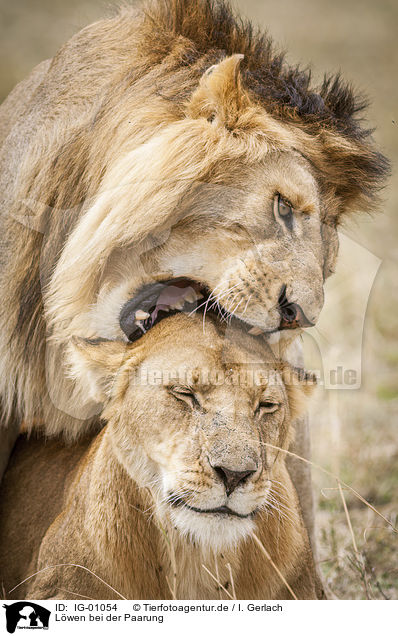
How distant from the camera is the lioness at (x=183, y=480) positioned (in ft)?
3.99

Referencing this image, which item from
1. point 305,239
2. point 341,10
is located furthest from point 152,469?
point 341,10

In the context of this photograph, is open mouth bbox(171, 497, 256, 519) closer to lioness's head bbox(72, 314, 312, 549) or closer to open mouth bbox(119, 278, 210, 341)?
lioness's head bbox(72, 314, 312, 549)

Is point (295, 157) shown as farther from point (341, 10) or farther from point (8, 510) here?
point (8, 510)

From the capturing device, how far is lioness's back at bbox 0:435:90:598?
1572mm

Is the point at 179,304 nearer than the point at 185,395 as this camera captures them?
No

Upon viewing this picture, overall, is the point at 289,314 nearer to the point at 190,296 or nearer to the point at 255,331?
the point at 255,331

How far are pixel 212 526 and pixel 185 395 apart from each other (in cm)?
19

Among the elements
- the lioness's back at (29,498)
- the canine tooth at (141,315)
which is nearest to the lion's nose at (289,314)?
the canine tooth at (141,315)

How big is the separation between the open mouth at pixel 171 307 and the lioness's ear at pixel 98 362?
4 centimetres

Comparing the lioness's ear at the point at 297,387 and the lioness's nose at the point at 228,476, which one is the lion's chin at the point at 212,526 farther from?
the lioness's ear at the point at 297,387

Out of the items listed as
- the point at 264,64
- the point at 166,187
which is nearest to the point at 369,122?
the point at 264,64

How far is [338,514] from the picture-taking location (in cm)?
215

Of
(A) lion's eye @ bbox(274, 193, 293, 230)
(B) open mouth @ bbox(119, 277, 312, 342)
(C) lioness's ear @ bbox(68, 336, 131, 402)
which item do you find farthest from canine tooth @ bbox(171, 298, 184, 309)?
(A) lion's eye @ bbox(274, 193, 293, 230)

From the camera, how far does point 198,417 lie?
4.05ft
